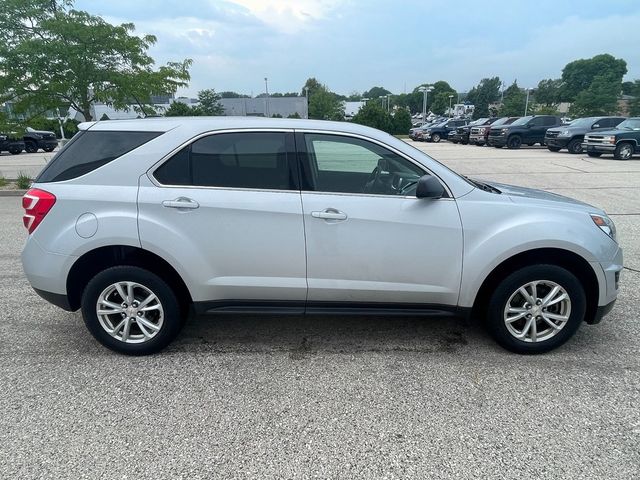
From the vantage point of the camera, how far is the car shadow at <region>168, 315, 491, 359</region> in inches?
136

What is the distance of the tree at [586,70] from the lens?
3381 inches

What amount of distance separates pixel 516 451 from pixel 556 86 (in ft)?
346

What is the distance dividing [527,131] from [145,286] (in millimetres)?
25791

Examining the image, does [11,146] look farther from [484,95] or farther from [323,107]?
[484,95]

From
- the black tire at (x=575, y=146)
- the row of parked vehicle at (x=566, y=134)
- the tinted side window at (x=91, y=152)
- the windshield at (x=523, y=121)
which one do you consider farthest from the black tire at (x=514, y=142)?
the tinted side window at (x=91, y=152)

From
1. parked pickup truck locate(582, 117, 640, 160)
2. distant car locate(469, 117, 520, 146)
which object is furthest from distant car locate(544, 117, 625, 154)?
distant car locate(469, 117, 520, 146)

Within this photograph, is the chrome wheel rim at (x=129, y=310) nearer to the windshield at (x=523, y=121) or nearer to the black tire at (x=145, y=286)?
the black tire at (x=145, y=286)

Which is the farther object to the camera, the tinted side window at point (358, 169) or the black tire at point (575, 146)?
the black tire at point (575, 146)

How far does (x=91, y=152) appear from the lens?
3.18 metres

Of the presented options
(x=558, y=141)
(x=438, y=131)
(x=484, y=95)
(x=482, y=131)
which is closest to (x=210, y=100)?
(x=438, y=131)

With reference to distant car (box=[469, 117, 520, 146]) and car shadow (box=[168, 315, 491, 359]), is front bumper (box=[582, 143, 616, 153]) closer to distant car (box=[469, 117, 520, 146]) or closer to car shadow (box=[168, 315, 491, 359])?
distant car (box=[469, 117, 520, 146])

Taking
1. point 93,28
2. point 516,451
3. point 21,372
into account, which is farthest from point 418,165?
point 93,28

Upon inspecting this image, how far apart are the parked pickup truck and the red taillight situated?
67.9ft

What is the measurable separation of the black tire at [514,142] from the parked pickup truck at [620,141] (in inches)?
236
